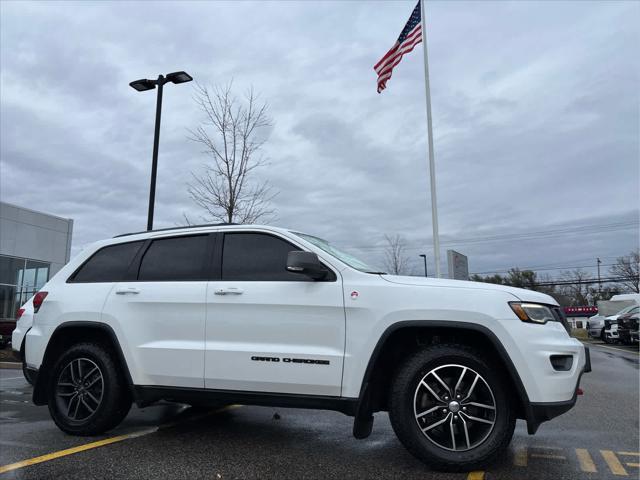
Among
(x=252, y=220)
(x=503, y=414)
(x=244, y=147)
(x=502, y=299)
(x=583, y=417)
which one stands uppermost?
(x=244, y=147)

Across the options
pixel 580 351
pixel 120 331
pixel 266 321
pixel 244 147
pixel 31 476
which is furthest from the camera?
pixel 244 147

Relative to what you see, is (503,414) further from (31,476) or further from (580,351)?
(31,476)

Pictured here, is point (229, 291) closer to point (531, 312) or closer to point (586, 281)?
point (531, 312)

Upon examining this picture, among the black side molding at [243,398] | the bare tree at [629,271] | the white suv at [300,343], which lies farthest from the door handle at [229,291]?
the bare tree at [629,271]

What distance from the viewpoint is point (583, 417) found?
5.97 m

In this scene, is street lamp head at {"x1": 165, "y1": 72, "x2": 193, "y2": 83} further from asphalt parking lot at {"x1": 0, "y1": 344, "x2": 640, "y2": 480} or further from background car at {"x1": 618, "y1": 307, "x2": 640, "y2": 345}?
background car at {"x1": 618, "y1": 307, "x2": 640, "y2": 345}

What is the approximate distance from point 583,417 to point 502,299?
3249mm

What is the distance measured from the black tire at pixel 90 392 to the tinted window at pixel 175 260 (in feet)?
2.72

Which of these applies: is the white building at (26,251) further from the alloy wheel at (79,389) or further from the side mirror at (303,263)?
the side mirror at (303,263)

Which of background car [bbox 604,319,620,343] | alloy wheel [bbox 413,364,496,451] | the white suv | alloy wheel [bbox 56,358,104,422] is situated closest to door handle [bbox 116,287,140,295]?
the white suv

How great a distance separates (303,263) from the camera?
3.89m

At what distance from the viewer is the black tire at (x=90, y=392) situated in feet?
15.0

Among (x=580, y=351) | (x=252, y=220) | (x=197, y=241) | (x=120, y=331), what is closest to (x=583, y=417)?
(x=580, y=351)

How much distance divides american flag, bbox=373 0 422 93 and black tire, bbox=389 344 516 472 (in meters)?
12.7
